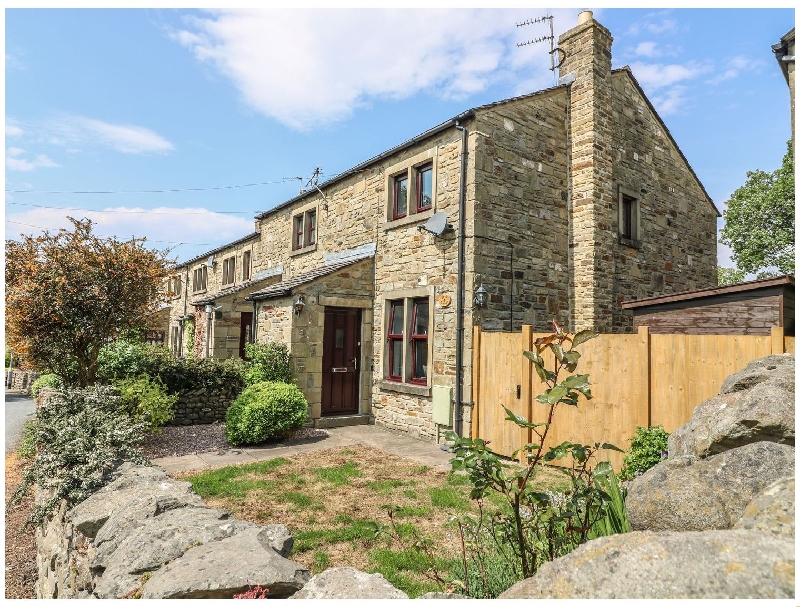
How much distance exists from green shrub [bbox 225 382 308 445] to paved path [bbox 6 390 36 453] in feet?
17.5

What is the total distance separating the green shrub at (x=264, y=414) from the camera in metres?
8.48

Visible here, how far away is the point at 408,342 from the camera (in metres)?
9.77

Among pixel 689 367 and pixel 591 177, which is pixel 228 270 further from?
pixel 689 367

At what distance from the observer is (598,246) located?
383 inches

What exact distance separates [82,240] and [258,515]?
6.72 meters

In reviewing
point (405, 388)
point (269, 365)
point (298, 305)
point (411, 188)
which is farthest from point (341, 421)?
point (411, 188)

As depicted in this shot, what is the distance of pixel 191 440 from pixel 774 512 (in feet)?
30.9

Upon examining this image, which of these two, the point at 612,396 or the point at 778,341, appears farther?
the point at 612,396

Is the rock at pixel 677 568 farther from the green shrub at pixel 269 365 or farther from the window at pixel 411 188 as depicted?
the green shrub at pixel 269 365

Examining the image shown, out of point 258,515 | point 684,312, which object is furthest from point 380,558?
point 684,312

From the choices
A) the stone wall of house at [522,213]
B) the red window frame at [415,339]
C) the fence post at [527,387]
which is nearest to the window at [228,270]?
the red window frame at [415,339]

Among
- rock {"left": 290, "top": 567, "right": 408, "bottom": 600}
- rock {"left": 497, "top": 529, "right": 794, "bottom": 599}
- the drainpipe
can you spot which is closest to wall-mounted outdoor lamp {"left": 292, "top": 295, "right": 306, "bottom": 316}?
the drainpipe

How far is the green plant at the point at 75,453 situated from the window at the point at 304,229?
7646 millimetres

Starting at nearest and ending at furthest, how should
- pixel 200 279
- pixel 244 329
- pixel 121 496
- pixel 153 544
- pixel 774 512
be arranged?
pixel 774 512, pixel 153 544, pixel 121 496, pixel 244 329, pixel 200 279
